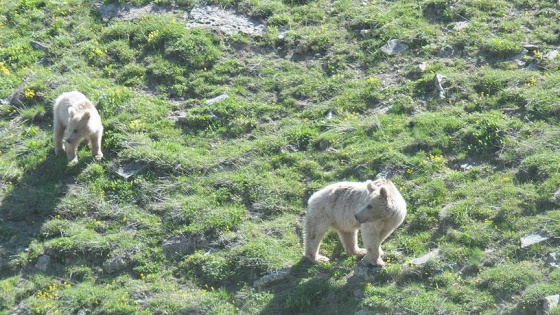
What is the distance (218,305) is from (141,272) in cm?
176

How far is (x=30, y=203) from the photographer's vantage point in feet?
52.6

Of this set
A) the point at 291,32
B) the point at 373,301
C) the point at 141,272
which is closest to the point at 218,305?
the point at 141,272

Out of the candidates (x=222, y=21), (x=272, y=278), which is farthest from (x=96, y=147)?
(x=222, y=21)

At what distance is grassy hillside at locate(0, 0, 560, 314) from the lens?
45.4 feet

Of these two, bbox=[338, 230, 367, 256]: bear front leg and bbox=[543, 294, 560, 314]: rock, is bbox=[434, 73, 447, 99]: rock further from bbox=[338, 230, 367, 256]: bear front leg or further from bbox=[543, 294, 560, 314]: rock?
bbox=[543, 294, 560, 314]: rock

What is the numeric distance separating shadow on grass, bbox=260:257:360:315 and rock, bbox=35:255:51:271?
418 cm

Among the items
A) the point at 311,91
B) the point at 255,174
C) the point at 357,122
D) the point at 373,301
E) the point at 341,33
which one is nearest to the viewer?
the point at 373,301

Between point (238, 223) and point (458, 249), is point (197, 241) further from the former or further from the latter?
point (458, 249)

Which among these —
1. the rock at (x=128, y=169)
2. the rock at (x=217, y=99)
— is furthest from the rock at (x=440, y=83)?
the rock at (x=128, y=169)

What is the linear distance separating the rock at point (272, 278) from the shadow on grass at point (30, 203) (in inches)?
169

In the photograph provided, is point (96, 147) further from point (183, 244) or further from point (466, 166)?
point (466, 166)

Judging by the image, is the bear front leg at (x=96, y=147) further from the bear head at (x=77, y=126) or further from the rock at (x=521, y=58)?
the rock at (x=521, y=58)

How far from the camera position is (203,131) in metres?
18.0

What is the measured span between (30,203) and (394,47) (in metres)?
9.50
